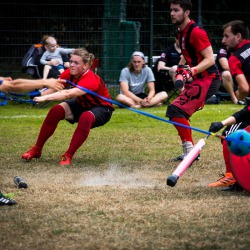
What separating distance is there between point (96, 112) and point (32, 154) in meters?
0.93

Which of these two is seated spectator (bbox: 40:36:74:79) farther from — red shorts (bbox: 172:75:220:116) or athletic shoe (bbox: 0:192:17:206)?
athletic shoe (bbox: 0:192:17:206)

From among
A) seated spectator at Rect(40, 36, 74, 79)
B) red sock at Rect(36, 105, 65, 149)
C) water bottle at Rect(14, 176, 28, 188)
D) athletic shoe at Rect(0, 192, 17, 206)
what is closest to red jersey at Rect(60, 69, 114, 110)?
red sock at Rect(36, 105, 65, 149)

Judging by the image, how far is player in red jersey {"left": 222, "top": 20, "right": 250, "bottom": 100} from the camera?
783 centimetres

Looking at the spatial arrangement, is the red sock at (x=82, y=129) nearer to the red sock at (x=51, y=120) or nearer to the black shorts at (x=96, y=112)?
the black shorts at (x=96, y=112)

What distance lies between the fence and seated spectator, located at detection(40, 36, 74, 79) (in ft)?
2.10

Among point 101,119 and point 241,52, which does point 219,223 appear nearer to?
point 241,52

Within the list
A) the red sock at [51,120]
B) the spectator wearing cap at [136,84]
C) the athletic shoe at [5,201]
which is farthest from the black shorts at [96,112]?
the spectator wearing cap at [136,84]

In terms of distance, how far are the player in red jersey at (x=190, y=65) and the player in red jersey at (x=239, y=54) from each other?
1.37 meters

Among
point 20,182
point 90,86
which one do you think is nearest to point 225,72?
point 90,86

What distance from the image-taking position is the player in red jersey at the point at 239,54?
783 centimetres

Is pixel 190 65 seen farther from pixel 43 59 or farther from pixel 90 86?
pixel 43 59

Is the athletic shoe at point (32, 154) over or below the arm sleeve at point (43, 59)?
below

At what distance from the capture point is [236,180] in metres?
7.46

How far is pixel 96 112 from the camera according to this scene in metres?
9.79
